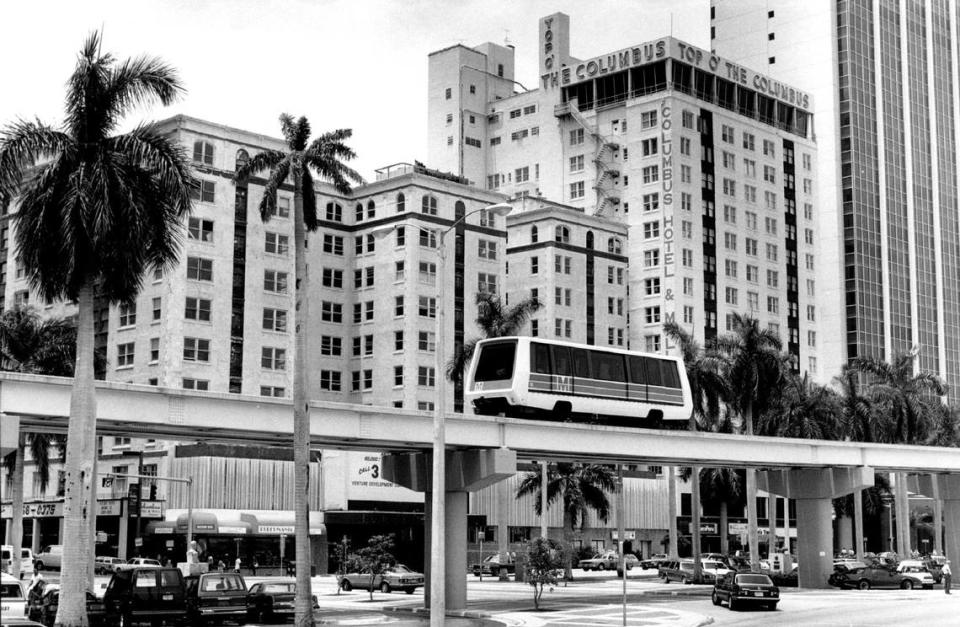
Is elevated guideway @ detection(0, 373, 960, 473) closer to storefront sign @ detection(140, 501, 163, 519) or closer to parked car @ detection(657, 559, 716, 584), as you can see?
parked car @ detection(657, 559, 716, 584)

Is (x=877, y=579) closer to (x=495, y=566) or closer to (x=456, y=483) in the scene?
(x=495, y=566)

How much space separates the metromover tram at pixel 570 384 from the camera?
5416 cm

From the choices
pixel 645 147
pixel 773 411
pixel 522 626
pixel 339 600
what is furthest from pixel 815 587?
pixel 645 147

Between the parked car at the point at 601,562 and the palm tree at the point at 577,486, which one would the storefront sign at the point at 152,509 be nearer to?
the palm tree at the point at 577,486

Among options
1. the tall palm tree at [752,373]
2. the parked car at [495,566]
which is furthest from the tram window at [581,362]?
the parked car at [495,566]

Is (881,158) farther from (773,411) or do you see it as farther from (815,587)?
(815,587)

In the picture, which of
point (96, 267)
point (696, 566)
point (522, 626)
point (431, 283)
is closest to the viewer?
point (96, 267)

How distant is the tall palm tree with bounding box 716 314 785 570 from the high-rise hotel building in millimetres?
36858

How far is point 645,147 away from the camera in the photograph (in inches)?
5256

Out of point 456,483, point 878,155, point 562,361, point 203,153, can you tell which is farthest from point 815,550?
point 878,155

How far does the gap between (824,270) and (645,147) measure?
33.0m

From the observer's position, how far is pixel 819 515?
6981cm

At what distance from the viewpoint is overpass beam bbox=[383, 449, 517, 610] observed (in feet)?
158

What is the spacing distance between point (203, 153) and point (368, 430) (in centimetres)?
5127
